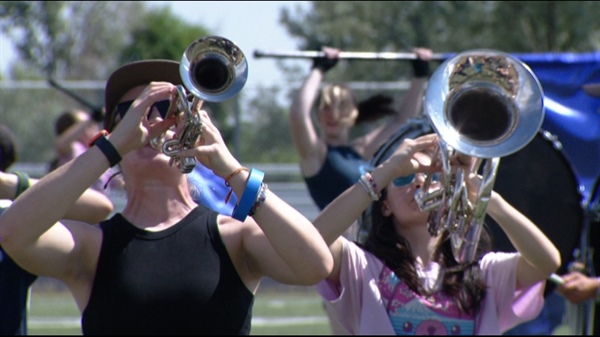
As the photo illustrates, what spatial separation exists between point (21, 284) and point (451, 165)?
1.82 meters

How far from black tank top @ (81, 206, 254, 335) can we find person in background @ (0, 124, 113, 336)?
2.37 feet

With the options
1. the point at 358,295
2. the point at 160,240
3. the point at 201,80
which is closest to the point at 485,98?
the point at 358,295

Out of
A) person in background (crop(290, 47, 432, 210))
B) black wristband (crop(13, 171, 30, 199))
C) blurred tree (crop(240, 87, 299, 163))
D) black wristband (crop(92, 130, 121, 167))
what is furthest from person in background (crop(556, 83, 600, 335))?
blurred tree (crop(240, 87, 299, 163))

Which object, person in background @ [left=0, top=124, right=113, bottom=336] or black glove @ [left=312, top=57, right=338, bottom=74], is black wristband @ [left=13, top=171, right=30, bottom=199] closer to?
person in background @ [left=0, top=124, right=113, bottom=336]

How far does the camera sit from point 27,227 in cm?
319

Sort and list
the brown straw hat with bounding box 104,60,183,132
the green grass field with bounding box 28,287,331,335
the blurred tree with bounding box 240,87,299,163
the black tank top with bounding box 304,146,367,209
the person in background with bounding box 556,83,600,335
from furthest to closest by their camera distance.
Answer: the blurred tree with bounding box 240,87,299,163 → the green grass field with bounding box 28,287,331,335 → the black tank top with bounding box 304,146,367,209 → the person in background with bounding box 556,83,600,335 → the brown straw hat with bounding box 104,60,183,132

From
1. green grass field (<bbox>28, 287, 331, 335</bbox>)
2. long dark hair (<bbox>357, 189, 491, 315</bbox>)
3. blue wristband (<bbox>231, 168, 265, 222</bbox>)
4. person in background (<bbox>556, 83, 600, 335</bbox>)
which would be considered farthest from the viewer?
green grass field (<bbox>28, 287, 331, 335</bbox>)

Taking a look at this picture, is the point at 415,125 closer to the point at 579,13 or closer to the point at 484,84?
Answer: the point at 484,84

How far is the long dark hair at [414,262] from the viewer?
376cm

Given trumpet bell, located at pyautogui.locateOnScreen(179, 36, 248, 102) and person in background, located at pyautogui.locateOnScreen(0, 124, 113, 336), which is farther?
person in background, located at pyautogui.locateOnScreen(0, 124, 113, 336)

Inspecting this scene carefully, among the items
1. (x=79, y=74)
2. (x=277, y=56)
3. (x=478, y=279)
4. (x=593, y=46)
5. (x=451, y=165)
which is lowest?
(x=79, y=74)

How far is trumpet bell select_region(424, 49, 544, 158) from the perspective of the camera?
3424 millimetres

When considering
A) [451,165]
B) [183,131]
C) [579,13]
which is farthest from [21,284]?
[579,13]

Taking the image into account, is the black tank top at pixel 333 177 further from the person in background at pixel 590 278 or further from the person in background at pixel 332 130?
the person in background at pixel 590 278
